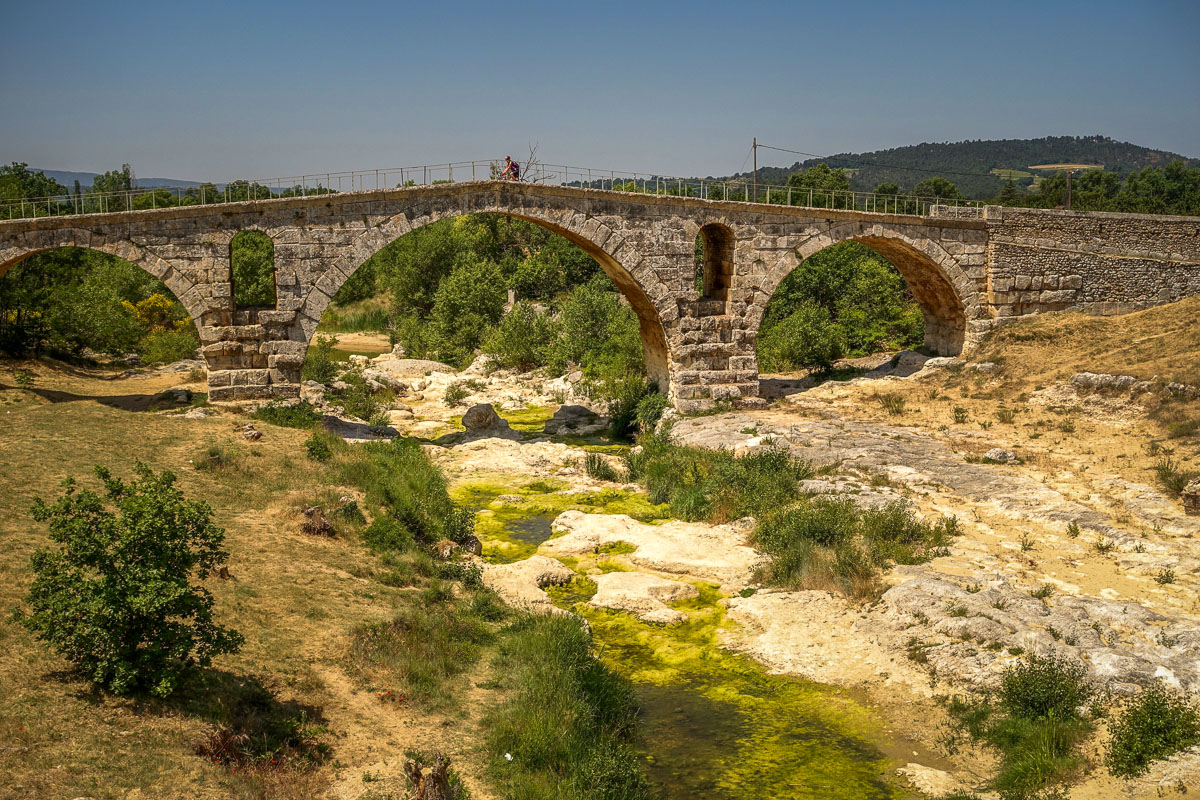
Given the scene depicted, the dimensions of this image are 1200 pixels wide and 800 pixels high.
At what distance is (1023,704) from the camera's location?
1145 centimetres

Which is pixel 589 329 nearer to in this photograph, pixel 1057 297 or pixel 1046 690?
pixel 1057 297

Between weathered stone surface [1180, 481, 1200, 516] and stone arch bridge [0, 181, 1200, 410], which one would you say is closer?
weathered stone surface [1180, 481, 1200, 516]

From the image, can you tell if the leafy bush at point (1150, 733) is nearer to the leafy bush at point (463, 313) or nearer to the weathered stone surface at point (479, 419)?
the weathered stone surface at point (479, 419)

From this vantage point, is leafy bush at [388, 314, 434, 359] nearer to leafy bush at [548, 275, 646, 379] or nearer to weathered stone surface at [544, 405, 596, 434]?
leafy bush at [548, 275, 646, 379]

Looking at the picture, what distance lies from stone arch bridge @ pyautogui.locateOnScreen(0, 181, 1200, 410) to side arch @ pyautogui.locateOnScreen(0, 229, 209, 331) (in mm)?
36

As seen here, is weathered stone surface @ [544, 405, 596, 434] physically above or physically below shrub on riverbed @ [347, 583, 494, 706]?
above

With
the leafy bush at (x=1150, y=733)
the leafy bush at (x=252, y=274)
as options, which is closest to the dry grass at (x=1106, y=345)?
the leafy bush at (x=1150, y=733)

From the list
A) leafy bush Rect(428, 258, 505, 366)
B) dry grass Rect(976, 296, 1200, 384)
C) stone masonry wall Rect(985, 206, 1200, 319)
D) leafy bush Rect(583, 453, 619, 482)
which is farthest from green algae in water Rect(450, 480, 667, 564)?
leafy bush Rect(428, 258, 505, 366)

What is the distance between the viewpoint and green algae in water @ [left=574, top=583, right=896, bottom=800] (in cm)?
Result: 1079

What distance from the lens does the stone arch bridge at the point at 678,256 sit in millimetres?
23156

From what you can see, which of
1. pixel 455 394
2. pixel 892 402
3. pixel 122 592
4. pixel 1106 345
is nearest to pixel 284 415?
pixel 455 394

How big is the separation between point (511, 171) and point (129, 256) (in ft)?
32.7

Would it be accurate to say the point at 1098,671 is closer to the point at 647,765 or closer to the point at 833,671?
the point at 833,671

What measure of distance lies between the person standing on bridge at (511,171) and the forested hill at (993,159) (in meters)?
99.5
